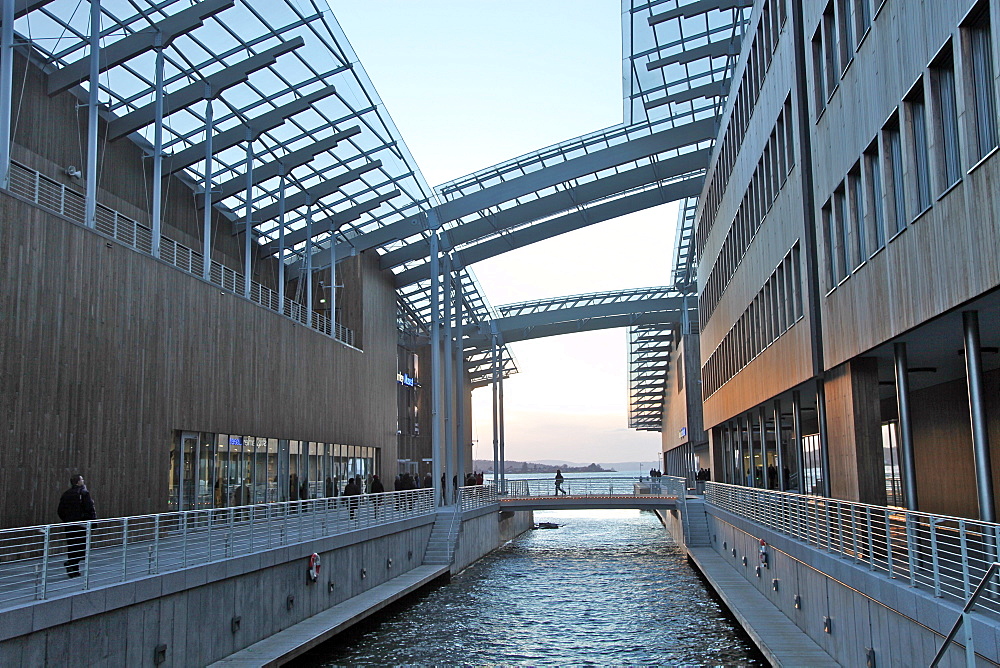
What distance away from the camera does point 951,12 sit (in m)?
11.0

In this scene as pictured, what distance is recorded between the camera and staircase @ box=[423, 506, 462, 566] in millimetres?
29391

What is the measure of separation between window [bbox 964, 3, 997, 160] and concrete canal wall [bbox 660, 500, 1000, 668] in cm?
503

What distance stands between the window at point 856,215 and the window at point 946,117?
12.7ft

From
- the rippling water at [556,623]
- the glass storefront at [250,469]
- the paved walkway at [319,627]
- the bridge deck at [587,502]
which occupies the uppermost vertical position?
the glass storefront at [250,469]

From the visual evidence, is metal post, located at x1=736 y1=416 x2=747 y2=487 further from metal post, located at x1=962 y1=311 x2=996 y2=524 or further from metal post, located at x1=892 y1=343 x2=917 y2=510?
metal post, located at x1=962 y1=311 x2=996 y2=524

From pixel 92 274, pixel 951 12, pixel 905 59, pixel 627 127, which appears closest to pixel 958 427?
pixel 905 59

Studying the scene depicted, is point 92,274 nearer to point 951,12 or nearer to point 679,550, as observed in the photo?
point 951,12

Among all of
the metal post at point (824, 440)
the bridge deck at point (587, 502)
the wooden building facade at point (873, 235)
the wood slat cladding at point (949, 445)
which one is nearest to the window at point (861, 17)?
the wooden building facade at point (873, 235)

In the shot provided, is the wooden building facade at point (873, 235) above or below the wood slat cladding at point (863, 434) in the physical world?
above

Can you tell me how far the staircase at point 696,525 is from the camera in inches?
1416

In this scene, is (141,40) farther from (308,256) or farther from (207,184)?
(308,256)

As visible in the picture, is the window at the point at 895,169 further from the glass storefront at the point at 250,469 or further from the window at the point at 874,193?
the glass storefront at the point at 250,469

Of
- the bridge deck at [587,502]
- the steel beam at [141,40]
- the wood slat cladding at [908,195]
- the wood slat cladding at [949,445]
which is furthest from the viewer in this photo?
the bridge deck at [587,502]

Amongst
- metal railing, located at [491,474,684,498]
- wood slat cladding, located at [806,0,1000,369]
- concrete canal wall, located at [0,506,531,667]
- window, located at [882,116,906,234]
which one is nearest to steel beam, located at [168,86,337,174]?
concrete canal wall, located at [0,506,531,667]
